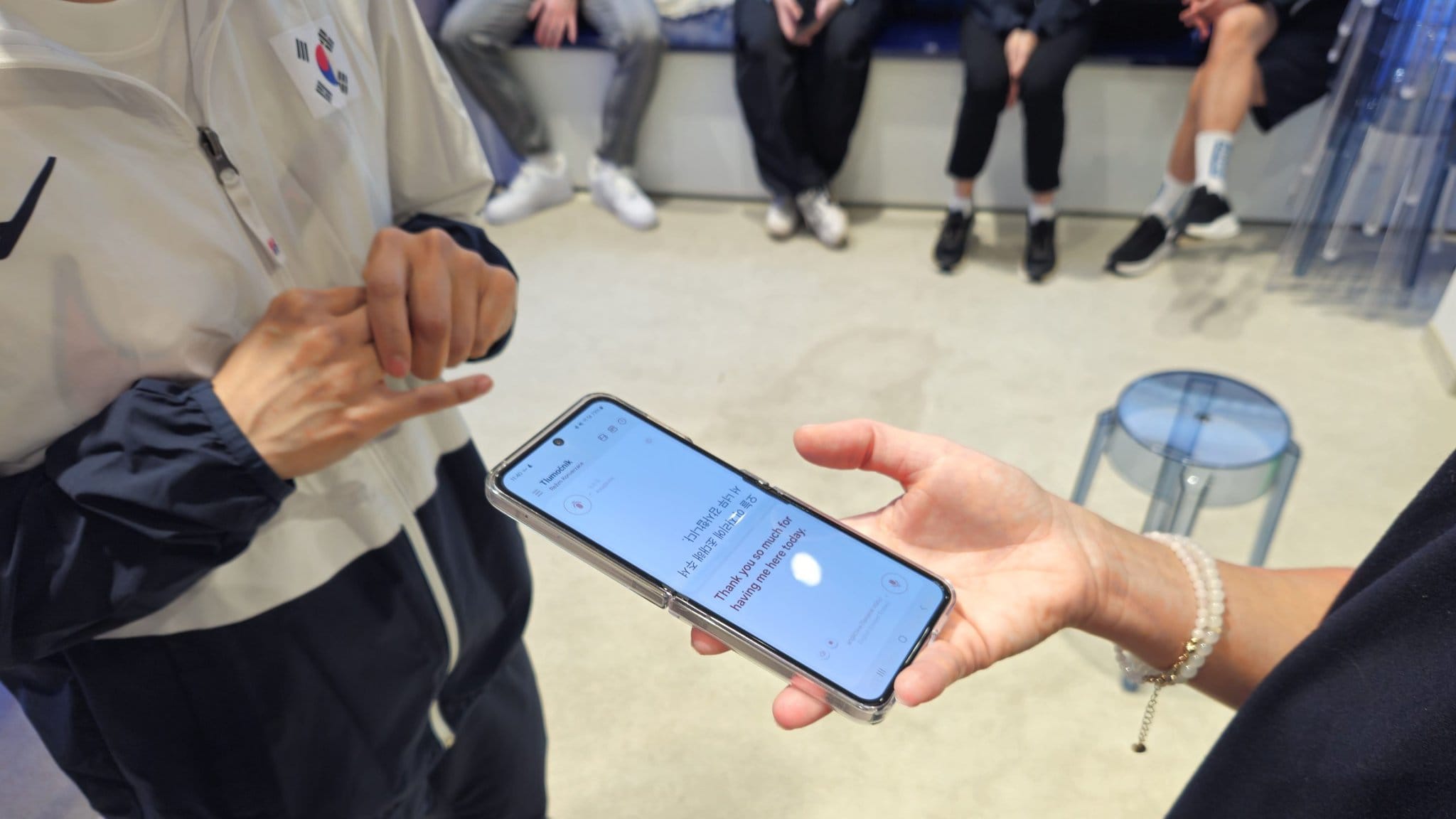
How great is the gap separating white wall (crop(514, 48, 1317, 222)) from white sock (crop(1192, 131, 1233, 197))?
220 mm

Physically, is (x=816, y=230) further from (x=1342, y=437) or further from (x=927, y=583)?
(x=927, y=583)

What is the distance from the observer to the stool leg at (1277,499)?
48.7 inches

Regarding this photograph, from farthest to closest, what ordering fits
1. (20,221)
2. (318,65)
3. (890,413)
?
(890,413), (318,65), (20,221)

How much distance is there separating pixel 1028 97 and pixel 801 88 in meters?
0.58

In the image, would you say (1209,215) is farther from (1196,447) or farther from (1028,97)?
(1196,447)

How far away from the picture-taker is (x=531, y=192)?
2.58m

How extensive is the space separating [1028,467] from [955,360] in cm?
37

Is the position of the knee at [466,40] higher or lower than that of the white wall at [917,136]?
higher

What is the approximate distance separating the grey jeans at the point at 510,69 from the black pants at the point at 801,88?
256 millimetres

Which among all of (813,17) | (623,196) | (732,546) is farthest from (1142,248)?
(732,546)

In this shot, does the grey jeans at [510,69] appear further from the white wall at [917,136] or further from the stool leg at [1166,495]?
the stool leg at [1166,495]

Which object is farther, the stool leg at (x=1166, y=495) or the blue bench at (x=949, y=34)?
the blue bench at (x=949, y=34)

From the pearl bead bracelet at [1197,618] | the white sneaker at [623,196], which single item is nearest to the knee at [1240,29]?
the white sneaker at [623,196]

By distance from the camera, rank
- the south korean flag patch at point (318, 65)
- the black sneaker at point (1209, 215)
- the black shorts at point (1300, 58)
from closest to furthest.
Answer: the south korean flag patch at point (318, 65), the black shorts at point (1300, 58), the black sneaker at point (1209, 215)
